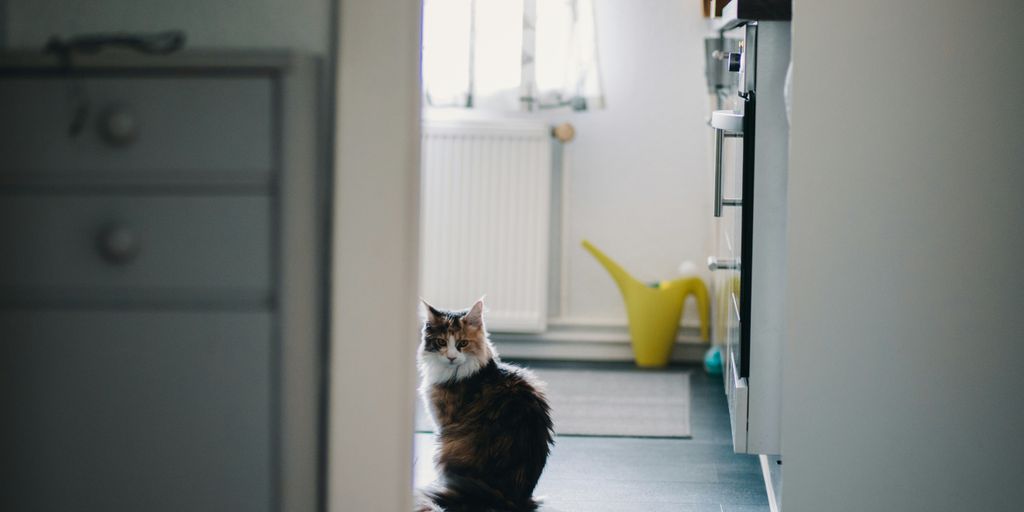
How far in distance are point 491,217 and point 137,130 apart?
242 centimetres

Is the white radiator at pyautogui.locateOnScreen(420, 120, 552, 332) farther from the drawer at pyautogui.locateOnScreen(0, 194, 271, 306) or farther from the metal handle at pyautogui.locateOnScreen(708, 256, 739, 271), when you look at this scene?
the drawer at pyautogui.locateOnScreen(0, 194, 271, 306)

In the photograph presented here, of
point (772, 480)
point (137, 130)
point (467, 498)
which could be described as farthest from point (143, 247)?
point (772, 480)

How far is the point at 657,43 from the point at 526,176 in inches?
26.8

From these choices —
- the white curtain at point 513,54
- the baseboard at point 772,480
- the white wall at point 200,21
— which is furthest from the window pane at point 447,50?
the white wall at point 200,21

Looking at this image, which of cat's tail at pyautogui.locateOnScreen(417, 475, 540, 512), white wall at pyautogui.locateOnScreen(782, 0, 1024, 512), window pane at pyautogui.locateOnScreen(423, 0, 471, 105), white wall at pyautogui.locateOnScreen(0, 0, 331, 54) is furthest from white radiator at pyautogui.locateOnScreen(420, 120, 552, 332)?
white wall at pyautogui.locateOnScreen(0, 0, 331, 54)

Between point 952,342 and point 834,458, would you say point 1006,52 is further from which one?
point 834,458

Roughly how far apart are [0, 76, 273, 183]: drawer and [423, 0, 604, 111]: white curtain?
7.89 ft

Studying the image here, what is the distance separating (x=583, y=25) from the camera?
350 cm

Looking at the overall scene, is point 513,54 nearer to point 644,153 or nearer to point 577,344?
point 644,153

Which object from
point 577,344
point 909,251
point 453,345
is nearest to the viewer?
point 909,251

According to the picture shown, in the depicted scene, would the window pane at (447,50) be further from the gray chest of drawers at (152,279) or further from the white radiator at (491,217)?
the gray chest of drawers at (152,279)

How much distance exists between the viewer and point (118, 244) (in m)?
1.12

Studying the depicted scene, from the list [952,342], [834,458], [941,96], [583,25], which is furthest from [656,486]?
[583,25]

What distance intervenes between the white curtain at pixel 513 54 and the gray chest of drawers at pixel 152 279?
239 centimetres
